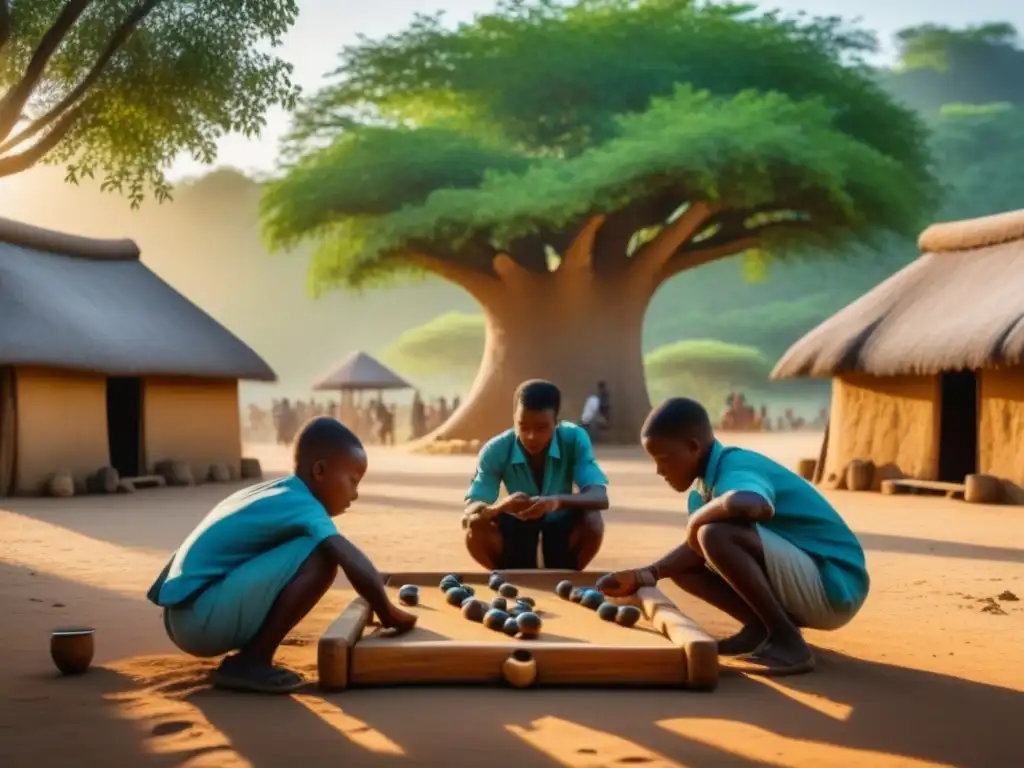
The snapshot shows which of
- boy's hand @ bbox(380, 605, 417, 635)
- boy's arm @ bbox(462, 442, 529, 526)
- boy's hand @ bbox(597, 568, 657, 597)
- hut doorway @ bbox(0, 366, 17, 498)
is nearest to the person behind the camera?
→ boy's hand @ bbox(380, 605, 417, 635)

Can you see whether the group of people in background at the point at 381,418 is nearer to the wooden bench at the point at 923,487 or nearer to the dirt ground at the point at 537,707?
the wooden bench at the point at 923,487

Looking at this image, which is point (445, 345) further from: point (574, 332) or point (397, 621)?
point (397, 621)

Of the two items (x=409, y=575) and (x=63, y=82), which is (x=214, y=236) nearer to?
(x=63, y=82)

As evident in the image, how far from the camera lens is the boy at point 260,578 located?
3.80m

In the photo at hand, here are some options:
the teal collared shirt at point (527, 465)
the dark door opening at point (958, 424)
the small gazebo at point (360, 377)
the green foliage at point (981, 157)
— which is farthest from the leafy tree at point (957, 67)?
the teal collared shirt at point (527, 465)

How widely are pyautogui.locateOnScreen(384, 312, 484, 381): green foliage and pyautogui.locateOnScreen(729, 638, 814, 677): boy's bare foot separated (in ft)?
162

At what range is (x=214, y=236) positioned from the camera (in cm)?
8400

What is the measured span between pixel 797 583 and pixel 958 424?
38.5 ft

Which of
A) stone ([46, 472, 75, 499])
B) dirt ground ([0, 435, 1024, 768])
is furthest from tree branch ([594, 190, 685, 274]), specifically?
dirt ground ([0, 435, 1024, 768])

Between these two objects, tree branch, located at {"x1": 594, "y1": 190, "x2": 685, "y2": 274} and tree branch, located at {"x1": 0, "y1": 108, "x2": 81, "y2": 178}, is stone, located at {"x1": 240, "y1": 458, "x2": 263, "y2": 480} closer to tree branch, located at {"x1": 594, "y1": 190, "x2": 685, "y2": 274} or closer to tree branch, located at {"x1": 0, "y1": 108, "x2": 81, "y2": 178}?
tree branch, located at {"x1": 0, "y1": 108, "x2": 81, "y2": 178}

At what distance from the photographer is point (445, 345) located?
54.5m

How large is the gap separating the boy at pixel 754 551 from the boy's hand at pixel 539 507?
2.61 feet

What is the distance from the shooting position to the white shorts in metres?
4.14

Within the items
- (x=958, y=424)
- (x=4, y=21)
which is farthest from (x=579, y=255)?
(x=4, y=21)
